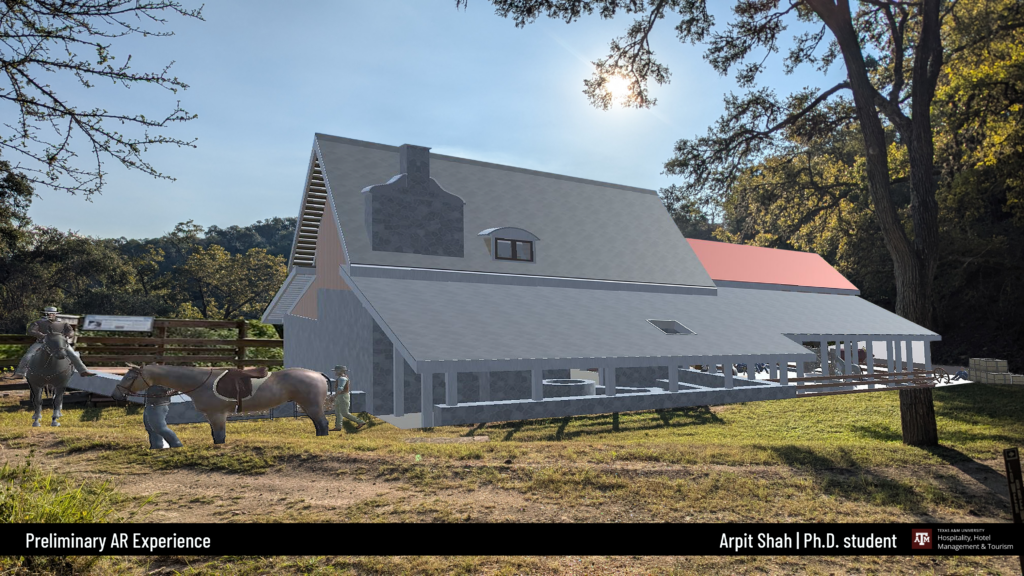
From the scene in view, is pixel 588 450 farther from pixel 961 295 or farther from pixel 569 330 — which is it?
pixel 961 295

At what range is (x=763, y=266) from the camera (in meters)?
31.7

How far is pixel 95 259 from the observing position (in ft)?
169

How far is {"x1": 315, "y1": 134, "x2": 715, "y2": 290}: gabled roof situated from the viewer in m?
19.7

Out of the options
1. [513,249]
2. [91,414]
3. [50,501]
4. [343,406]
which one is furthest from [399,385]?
[91,414]

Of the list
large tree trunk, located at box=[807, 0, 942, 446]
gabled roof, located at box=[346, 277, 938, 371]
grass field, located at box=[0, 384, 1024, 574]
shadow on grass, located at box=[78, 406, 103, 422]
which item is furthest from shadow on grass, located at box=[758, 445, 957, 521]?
shadow on grass, located at box=[78, 406, 103, 422]

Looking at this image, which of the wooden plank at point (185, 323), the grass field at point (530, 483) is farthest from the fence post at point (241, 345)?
the grass field at point (530, 483)

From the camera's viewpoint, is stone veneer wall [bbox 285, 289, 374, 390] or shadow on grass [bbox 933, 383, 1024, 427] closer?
stone veneer wall [bbox 285, 289, 374, 390]

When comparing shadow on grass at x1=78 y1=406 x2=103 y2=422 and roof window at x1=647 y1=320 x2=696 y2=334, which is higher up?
roof window at x1=647 y1=320 x2=696 y2=334

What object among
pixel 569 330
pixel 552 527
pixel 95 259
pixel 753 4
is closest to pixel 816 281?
pixel 753 4

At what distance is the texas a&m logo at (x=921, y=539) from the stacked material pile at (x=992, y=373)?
31557 mm

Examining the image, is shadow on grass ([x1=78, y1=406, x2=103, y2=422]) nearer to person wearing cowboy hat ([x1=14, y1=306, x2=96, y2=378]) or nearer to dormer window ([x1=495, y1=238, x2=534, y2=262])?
person wearing cowboy hat ([x1=14, y1=306, x2=96, y2=378])

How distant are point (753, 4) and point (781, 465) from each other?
46.1 ft

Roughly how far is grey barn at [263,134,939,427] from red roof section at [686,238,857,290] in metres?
1.22

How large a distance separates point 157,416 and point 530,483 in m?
7.38
